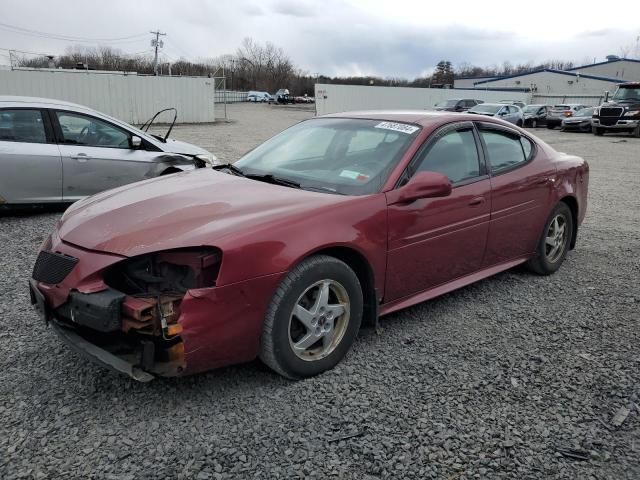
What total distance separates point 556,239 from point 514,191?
102 cm

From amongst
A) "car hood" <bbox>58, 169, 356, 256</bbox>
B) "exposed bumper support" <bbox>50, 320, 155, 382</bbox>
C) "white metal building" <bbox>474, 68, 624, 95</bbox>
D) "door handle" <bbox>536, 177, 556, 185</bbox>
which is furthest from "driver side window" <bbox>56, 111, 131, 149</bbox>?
"white metal building" <bbox>474, 68, 624, 95</bbox>

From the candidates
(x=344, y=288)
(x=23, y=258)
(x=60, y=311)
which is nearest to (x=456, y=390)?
(x=344, y=288)

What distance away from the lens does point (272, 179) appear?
147 inches

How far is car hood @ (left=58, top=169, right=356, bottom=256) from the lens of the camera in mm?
2760

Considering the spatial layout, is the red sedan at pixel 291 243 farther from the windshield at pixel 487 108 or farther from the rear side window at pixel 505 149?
the windshield at pixel 487 108

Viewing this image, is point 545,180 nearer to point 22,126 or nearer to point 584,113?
point 22,126

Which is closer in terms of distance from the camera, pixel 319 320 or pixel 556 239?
pixel 319 320

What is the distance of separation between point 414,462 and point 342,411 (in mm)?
496

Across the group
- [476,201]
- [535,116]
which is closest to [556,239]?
[476,201]

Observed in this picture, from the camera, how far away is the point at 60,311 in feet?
9.30

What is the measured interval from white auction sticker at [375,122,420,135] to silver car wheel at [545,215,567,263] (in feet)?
6.30

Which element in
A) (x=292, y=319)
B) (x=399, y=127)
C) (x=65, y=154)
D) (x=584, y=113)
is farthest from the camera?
(x=584, y=113)

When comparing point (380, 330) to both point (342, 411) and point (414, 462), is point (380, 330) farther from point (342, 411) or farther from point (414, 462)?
point (414, 462)

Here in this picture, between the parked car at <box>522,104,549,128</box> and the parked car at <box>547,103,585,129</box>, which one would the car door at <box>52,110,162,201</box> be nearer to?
A: the parked car at <box>547,103,585,129</box>
